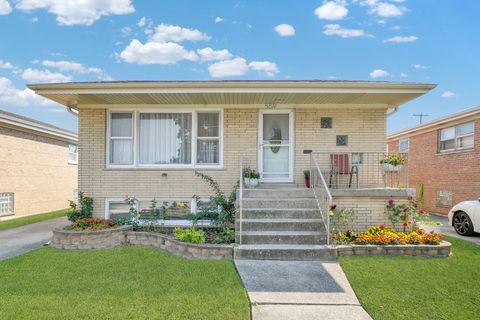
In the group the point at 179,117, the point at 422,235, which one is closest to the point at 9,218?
the point at 179,117

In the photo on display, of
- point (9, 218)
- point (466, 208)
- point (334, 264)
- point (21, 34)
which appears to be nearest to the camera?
point (334, 264)

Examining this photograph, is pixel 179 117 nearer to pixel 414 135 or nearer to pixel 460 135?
pixel 460 135

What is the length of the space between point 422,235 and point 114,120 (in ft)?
26.0

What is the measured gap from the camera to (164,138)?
8.70 meters

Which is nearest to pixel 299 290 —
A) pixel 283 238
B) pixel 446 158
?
pixel 283 238

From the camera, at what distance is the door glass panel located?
8.67 meters

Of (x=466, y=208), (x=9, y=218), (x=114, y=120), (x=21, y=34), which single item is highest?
(x=21, y=34)

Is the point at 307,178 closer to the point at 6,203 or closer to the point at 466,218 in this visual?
the point at 466,218

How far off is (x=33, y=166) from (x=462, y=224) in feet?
51.3

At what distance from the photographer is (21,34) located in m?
12.9

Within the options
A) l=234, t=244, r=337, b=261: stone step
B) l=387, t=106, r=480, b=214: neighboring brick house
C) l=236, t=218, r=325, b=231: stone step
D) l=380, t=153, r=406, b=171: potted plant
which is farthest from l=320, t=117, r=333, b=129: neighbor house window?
l=387, t=106, r=480, b=214: neighboring brick house

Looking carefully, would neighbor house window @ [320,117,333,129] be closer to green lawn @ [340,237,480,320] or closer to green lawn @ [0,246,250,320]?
green lawn @ [340,237,480,320]

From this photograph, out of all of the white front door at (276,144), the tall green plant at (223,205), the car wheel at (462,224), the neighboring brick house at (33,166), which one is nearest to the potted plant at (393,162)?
the white front door at (276,144)

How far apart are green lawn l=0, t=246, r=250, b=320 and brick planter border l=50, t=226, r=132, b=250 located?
0.43m
